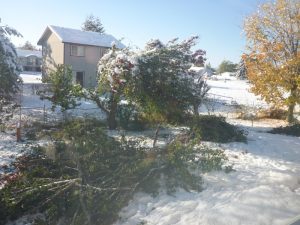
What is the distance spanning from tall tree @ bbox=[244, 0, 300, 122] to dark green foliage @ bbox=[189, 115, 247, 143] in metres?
5.57

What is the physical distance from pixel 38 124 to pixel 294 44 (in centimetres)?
1350

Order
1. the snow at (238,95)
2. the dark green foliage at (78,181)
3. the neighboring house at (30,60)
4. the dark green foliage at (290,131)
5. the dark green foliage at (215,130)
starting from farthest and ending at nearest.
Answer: the neighboring house at (30,60) < the snow at (238,95) < the dark green foliage at (290,131) < the dark green foliage at (215,130) < the dark green foliage at (78,181)

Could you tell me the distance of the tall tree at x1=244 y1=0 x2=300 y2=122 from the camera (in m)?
17.6

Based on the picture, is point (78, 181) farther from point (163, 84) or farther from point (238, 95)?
point (238, 95)

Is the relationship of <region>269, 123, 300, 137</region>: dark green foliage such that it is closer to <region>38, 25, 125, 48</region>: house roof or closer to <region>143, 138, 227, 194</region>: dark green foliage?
<region>143, 138, 227, 194</region>: dark green foliage

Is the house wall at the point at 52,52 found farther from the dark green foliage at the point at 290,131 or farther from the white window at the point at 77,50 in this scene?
the dark green foliage at the point at 290,131

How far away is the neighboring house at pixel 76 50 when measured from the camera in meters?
32.8

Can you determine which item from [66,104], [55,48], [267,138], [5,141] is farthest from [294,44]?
[55,48]

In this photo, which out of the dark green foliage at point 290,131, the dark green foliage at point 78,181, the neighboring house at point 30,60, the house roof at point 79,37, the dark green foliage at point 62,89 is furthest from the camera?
the neighboring house at point 30,60

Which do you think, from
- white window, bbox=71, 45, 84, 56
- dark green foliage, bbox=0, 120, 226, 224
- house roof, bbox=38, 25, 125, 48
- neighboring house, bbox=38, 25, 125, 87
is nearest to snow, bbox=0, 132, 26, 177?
dark green foliage, bbox=0, 120, 226, 224

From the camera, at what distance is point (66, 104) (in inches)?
568

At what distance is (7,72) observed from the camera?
17.2m

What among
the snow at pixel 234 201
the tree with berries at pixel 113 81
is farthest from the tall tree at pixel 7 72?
the snow at pixel 234 201

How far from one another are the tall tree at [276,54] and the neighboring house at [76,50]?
52.3ft
